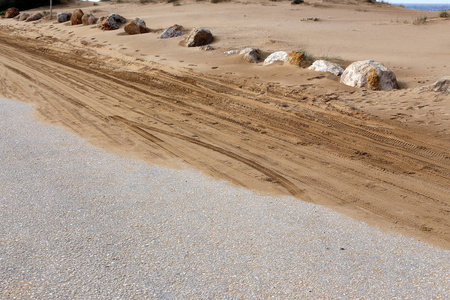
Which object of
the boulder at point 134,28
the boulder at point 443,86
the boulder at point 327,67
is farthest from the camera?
the boulder at point 134,28

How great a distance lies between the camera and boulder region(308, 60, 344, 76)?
1107cm

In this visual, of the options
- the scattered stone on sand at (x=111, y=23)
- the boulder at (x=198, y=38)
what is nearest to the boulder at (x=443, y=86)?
the boulder at (x=198, y=38)

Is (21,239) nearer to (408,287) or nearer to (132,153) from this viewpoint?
(132,153)

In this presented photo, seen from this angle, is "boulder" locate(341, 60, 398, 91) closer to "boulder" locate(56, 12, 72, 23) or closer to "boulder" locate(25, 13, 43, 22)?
"boulder" locate(56, 12, 72, 23)

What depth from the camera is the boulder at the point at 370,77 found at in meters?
9.90

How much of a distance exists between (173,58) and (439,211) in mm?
10788

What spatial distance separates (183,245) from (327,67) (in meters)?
8.29

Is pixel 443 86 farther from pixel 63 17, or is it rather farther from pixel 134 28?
pixel 63 17

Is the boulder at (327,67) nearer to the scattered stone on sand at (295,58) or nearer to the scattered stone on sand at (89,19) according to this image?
the scattered stone on sand at (295,58)

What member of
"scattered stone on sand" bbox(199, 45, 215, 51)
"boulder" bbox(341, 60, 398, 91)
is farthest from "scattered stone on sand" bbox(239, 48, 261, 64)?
"boulder" bbox(341, 60, 398, 91)

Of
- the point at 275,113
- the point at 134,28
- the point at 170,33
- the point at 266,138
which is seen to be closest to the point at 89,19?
the point at 134,28

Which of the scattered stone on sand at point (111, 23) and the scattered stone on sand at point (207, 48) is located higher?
the scattered stone on sand at point (111, 23)

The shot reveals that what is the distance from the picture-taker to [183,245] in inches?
159

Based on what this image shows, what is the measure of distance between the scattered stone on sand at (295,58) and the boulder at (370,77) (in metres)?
1.73
